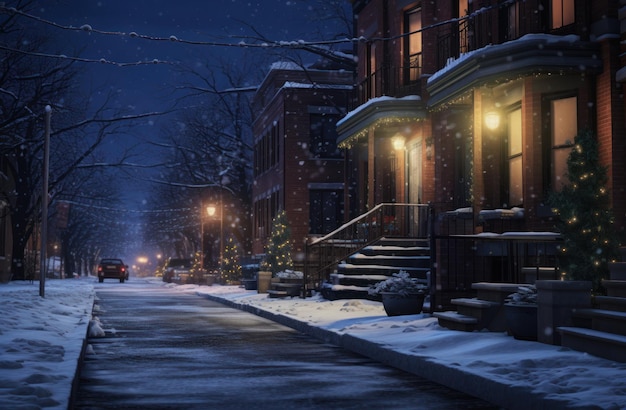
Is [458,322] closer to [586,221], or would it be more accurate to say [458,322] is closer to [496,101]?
[586,221]

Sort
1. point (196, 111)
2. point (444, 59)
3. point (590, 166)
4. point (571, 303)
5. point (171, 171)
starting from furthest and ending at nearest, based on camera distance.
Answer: point (171, 171) → point (196, 111) → point (444, 59) → point (590, 166) → point (571, 303)

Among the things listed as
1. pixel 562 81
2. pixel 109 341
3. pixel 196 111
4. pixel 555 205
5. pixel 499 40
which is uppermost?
pixel 196 111

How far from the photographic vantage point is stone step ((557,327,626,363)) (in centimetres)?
925

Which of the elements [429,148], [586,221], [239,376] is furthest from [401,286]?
[429,148]

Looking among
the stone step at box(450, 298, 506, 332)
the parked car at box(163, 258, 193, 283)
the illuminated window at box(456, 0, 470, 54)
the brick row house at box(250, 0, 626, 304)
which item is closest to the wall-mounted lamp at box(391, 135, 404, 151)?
the brick row house at box(250, 0, 626, 304)

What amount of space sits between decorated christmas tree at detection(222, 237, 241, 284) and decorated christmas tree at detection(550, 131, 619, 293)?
119 ft

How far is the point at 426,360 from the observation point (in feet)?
34.1

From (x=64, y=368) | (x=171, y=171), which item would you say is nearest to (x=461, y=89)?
(x=64, y=368)

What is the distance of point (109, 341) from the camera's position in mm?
14891

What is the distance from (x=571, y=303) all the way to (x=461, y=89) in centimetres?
1055

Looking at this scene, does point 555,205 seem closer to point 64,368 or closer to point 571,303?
point 571,303

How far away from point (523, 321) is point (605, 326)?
142 centimetres

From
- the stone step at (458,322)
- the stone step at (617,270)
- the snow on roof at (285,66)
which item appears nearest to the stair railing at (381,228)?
the stone step at (458,322)

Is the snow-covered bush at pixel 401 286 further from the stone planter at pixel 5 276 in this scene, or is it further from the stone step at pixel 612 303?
the stone planter at pixel 5 276
